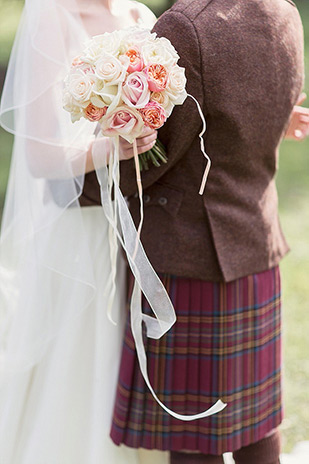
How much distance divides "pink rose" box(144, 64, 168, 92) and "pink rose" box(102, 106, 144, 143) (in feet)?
0.23

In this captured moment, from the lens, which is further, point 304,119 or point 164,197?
point 304,119

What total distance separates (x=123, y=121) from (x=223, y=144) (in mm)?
409

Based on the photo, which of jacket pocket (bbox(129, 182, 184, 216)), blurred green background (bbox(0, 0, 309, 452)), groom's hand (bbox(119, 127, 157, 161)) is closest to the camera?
groom's hand (bbox(119, 127, 157, 161))

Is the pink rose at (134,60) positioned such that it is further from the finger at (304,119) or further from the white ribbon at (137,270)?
the finger at (304,119)

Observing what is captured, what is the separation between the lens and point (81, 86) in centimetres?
158

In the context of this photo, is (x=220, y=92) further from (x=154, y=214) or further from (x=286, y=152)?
(x=286, y=152)

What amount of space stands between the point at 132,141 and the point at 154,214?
413 mm

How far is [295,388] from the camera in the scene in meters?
3.37

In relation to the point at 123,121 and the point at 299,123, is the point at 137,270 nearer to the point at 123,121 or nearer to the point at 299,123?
the point at 123,121

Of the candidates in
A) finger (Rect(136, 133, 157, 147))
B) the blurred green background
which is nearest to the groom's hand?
finger (Rect(136, 133, 157, 147))

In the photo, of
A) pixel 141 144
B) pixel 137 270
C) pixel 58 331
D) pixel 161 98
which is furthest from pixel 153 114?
pixel 58 331

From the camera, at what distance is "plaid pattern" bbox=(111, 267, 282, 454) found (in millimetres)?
2064

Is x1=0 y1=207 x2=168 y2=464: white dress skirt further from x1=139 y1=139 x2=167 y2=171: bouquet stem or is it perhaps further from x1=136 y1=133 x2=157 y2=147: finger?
x1=136 y1=133 x2=157 y2=147: finger

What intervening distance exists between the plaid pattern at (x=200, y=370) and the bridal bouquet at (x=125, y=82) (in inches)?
24.3
